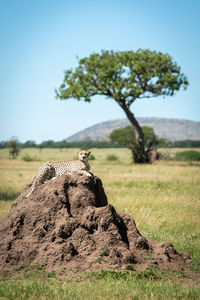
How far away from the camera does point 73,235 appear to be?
23.1ft

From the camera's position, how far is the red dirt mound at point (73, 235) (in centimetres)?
671

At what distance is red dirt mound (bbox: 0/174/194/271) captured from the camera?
6.71m

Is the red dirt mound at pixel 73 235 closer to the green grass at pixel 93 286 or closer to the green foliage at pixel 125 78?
the green grass at pixel 93 286

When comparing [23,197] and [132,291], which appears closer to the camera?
[132,291]

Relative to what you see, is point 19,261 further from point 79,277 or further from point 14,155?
point 14,155

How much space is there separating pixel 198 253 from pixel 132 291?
11.0 feet

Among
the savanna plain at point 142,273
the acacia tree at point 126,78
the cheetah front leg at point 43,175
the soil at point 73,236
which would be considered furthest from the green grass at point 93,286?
the acacia tree at point 126,78

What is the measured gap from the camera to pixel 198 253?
861 cm

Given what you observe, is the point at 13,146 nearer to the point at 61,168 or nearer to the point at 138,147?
the point at 138,147

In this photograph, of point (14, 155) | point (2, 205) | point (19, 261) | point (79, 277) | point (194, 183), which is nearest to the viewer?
point (79, 277)

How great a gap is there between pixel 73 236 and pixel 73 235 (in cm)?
Result: 2

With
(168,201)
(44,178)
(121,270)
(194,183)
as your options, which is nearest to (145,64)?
(194,183)

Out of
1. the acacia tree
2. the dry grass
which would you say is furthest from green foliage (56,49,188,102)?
the dry grass

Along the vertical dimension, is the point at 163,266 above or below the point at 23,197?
below
